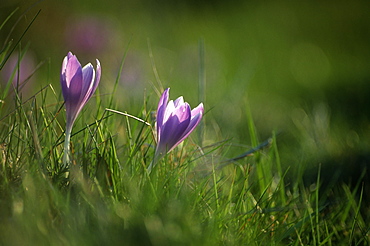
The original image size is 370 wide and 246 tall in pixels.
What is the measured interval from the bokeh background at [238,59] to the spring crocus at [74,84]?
0.16 metres

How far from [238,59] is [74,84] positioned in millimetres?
3666

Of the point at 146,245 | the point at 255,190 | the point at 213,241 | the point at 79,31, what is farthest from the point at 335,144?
the point at 79,31

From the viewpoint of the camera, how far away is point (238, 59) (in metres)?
4.55

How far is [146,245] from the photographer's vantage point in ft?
2.65

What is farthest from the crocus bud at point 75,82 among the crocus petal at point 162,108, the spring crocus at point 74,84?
the crocus petal at point 162,108

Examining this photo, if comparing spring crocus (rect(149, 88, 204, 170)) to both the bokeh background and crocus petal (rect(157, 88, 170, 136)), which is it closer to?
crocus petal (rect(157, 88, 170, 136))

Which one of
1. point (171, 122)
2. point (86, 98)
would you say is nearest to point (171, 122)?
point (171, 122)

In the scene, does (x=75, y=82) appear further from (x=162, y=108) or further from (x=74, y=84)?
(x=162, y=108)

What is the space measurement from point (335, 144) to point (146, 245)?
1322 mm

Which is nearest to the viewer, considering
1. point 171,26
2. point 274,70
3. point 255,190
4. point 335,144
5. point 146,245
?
point 146,245

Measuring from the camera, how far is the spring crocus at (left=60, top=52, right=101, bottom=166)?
3.16 feet

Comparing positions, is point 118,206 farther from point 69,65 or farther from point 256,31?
point 256,31

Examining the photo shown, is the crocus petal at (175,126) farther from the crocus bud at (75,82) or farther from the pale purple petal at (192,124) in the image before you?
the crocus bud at (75,82)

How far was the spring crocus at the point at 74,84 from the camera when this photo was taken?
96 centimetres
